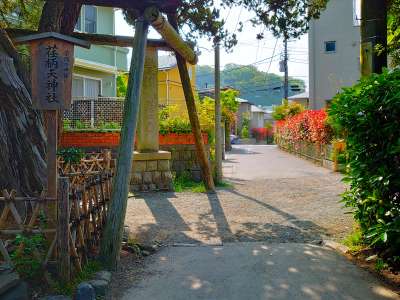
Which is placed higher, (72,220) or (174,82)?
(174,82)

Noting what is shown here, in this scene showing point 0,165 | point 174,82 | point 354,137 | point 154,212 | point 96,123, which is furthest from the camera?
point 174,82

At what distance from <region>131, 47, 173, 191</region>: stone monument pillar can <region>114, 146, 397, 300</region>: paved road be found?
2.19 feet

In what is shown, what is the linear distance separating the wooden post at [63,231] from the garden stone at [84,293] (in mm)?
305

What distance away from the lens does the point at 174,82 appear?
30.2 metres

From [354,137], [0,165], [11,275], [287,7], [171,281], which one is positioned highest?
[287,7]

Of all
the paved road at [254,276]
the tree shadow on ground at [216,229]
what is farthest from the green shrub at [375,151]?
the tree shadow on ground at [216,229]

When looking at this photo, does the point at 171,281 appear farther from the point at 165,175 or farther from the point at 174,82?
the point at 174,82

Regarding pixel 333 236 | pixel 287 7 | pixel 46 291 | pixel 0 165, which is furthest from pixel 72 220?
pixel 287 7

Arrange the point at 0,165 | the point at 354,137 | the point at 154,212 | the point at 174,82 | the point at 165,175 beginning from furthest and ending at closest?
the point at 174,82
the point at 165,175
the point at 154,212
the point at 0,165
the point at 354,137

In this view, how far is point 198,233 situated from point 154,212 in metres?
1.95

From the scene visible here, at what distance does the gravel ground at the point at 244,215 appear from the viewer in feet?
24.2

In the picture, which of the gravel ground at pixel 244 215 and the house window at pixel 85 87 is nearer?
the gravel ground at pixel 244 215

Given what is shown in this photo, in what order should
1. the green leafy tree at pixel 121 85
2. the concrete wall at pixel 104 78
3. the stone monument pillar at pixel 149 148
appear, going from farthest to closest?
the green leafy tree at pixel 121 85 → the concrete wall at pixel 104 78 → the stone monument pillar at pixel 149 148

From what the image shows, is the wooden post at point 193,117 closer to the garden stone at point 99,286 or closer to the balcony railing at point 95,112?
the balcony railing at point 95,112
